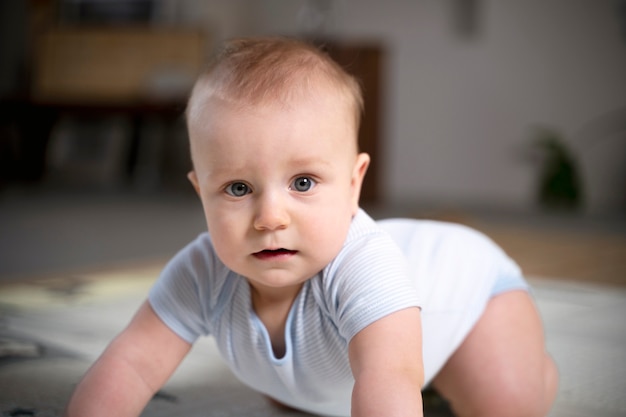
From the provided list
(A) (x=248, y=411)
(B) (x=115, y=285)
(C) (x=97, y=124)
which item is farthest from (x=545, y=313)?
(C) (x=97, y=124)

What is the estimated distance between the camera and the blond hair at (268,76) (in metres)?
0.66

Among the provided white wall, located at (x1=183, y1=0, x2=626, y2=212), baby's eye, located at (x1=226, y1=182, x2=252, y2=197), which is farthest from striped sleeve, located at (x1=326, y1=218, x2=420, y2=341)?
white wall, located at (x1=183, y1=0, x2=626, y2=212)

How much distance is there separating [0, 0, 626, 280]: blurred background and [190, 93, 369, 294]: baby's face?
2459 millimetres

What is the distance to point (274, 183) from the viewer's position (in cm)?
64

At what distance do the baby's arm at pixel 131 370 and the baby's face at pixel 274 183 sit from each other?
14 cm

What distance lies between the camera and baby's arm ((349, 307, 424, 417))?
0.61 metres

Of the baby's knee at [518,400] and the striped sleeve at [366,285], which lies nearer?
the striped sleeve at [366,285]

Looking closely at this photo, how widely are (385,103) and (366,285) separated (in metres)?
4.12

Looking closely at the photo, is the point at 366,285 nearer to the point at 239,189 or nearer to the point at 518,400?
the point at 239,189

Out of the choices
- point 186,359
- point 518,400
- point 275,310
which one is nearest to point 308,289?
point 275,310

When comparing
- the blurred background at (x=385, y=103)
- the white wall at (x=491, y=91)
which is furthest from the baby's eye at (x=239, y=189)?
the white wall at (x=491, y=91)

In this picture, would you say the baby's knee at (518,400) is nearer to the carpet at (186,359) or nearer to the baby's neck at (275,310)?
the carpet at (186,359)

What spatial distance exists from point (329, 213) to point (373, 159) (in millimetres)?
3693

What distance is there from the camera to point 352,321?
67cm
